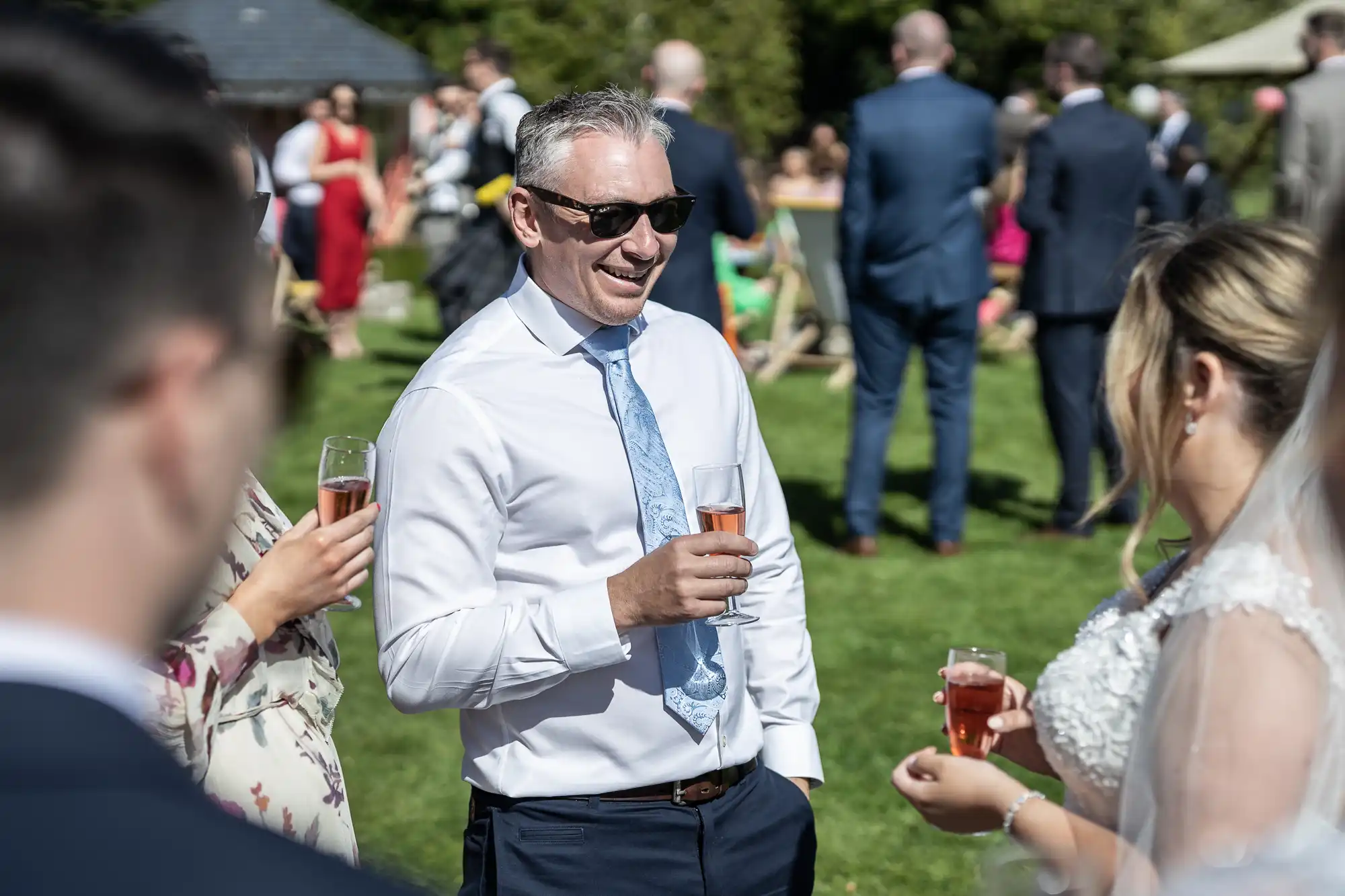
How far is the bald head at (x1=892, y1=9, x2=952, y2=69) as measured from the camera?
765 cm

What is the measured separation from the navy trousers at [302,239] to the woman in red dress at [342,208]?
7cm

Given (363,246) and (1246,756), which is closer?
(1246,756)

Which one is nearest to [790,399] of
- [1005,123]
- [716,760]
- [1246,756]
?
[1005,123]

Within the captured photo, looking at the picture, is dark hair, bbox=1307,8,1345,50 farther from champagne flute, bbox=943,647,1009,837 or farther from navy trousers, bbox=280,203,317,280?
navy trousers, bbox=280,203,317,280

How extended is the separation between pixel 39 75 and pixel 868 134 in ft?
23.4

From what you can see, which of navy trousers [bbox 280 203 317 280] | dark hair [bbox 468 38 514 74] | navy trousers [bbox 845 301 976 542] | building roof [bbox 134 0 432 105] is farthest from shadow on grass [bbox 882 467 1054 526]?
building roof [bbox 134 0 432 105]

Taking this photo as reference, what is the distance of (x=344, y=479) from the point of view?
2.53 meters

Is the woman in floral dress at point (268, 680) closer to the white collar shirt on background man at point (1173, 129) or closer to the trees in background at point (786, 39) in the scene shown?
the white collar shirt on background man at point (1173, 129)

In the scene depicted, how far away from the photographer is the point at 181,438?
0.86 meters

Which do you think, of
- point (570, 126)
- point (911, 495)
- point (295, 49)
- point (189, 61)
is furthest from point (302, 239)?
point (295, 49)

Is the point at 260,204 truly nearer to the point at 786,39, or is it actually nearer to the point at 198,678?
the point at 198,678

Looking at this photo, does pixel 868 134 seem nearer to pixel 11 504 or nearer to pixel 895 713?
pixel 895 713

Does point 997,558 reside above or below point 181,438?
below

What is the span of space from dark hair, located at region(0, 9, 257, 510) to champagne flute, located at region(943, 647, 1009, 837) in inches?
78.1
